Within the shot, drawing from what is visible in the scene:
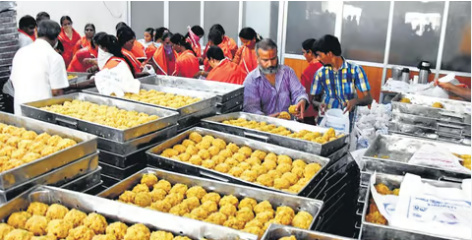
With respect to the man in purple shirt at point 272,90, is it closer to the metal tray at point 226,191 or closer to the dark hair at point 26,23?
the metal tray at point 226,191

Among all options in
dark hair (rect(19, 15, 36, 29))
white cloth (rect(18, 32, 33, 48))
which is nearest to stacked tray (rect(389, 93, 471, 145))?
white cloth (rect(18, 32, 33, 48))

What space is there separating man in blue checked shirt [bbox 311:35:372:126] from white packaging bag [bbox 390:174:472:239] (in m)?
1.88

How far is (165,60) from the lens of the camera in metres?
5.77

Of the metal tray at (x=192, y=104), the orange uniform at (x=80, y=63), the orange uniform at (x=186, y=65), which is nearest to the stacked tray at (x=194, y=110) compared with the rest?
the metal tray at (x=192, y=104)

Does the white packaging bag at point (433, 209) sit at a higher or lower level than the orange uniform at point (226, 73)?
lower

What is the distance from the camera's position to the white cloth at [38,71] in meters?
3.56

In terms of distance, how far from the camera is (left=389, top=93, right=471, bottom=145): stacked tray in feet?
10.8

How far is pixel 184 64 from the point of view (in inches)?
213

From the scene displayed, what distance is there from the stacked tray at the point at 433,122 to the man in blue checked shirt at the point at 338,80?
1.61ft

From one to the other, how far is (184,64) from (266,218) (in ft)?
12.5

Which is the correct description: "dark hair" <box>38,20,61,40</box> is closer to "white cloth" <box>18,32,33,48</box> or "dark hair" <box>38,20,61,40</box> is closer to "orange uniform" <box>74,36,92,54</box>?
"white cloth" <box>18,32,33,48</box>

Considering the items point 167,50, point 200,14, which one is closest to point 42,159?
point 167,50

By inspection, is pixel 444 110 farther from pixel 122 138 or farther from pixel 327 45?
pixel 122 138

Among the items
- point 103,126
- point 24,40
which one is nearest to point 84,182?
point 103,126
